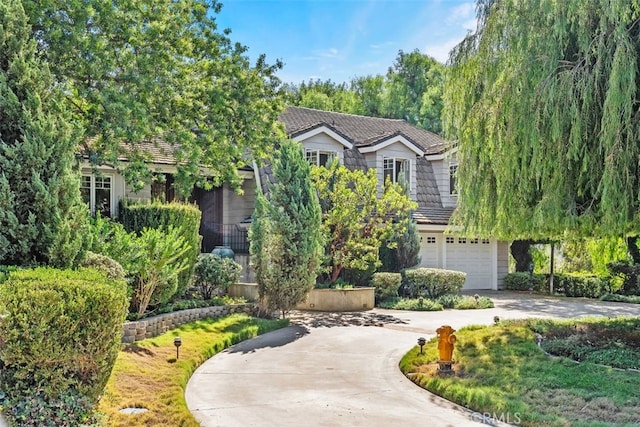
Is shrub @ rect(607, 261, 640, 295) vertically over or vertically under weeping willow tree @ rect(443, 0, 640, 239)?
under

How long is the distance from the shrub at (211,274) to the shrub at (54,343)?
890cm

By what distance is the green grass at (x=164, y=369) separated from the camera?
7062 mm

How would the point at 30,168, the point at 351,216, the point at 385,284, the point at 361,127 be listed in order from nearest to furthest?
the point at 30,168
the point at 351,216
the point at 385,284
the point at 361,127

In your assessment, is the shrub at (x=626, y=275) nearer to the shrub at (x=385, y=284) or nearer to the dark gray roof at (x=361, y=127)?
the dark gray roof at (x=361, y=127)

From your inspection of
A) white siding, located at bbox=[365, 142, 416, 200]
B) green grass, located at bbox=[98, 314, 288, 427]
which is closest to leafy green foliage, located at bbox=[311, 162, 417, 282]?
white siding, located at bbox=[365, 142, 416, 200]

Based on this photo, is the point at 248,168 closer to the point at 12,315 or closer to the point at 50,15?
the point at 50,15

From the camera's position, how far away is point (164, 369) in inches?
368

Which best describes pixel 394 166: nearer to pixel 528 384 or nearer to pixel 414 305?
pixel 414 305

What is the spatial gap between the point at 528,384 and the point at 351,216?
9774 millimetres

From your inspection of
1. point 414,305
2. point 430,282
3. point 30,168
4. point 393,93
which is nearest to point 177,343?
point 30,168

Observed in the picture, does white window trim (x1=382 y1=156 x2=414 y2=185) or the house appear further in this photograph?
white window trim (x1=382 y1=156 x2=414 y2=185)

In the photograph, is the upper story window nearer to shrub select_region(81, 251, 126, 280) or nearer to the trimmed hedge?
the trimmed hedge

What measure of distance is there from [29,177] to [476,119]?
754 cm

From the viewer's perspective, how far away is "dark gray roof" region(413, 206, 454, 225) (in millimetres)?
22188
